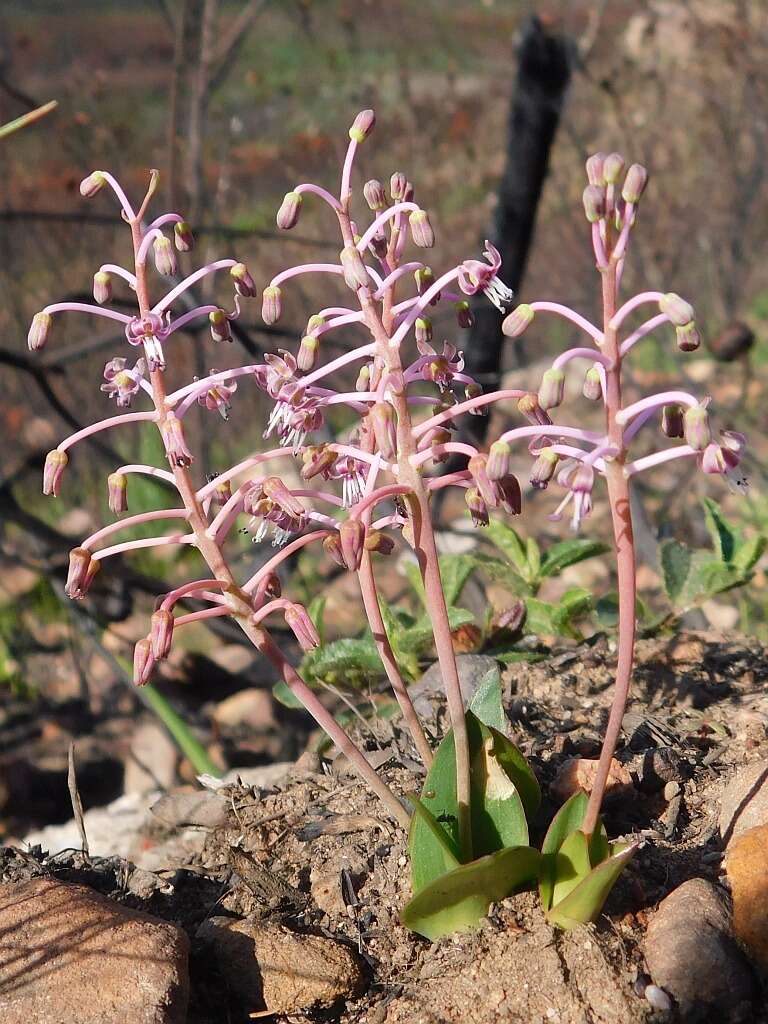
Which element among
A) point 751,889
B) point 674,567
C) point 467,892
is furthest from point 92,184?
point 674,567

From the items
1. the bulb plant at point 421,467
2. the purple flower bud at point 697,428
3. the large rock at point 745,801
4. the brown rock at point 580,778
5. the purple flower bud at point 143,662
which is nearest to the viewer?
the purple flower bud at point 697,428

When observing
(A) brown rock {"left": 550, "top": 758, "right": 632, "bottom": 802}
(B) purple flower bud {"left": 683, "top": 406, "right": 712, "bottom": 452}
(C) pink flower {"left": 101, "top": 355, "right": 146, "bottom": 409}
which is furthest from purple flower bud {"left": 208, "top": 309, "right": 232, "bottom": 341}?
(A) brown rock {"left": 550, "top": 758, "right": 632, "bottom": 802}

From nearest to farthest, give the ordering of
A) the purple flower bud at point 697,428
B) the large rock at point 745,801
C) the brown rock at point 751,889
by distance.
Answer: the purple flower bud at point 697,428
the brown rock at point 751,889
the large rock at point 745,801

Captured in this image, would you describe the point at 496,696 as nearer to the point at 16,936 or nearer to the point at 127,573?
the point at 16,936

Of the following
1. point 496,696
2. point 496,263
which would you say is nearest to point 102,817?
point 496,696

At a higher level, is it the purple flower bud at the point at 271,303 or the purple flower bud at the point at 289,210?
the purple flower bud at the point at 289,210

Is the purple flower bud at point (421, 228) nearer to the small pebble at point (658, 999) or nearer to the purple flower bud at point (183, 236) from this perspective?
the purple flower bud at point (183, 236)

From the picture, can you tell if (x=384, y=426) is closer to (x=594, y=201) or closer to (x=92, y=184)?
(x=594, y=201)

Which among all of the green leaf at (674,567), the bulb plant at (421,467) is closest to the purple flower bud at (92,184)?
the bulb plant at (421,467)
